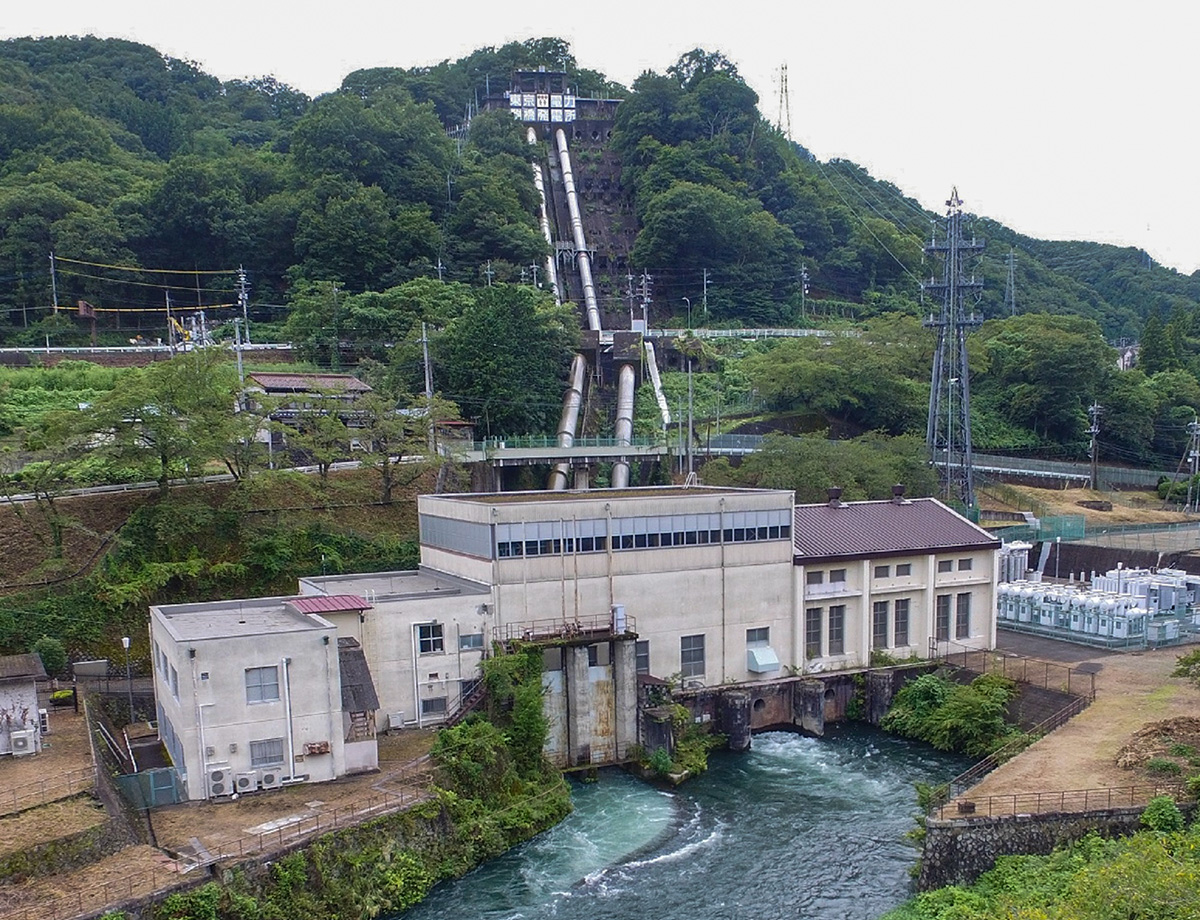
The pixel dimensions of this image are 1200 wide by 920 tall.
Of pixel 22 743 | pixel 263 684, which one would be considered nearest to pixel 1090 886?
pixel 263 684

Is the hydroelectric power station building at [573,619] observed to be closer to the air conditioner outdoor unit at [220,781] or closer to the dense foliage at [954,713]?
the air conditioner outdoor unit at [220,781]

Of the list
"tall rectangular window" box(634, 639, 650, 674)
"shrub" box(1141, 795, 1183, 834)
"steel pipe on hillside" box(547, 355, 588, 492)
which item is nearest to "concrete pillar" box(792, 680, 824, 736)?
"tall rectangular window" box(634, 639, 650, 674)

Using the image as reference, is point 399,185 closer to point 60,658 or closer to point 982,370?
point 982,370

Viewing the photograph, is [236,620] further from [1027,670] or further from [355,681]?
[1027,670]

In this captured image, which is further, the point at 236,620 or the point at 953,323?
the point at 953,323

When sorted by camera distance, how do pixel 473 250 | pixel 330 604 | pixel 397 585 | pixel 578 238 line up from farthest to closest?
1. pixel 578 238
2. pixel 473 250
3. pixel 397 585
4. pixel 330 604

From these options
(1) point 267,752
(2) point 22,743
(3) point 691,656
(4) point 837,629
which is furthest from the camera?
(4) point 837,629

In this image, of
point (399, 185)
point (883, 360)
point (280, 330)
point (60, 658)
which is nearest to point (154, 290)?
point (280, 330)
